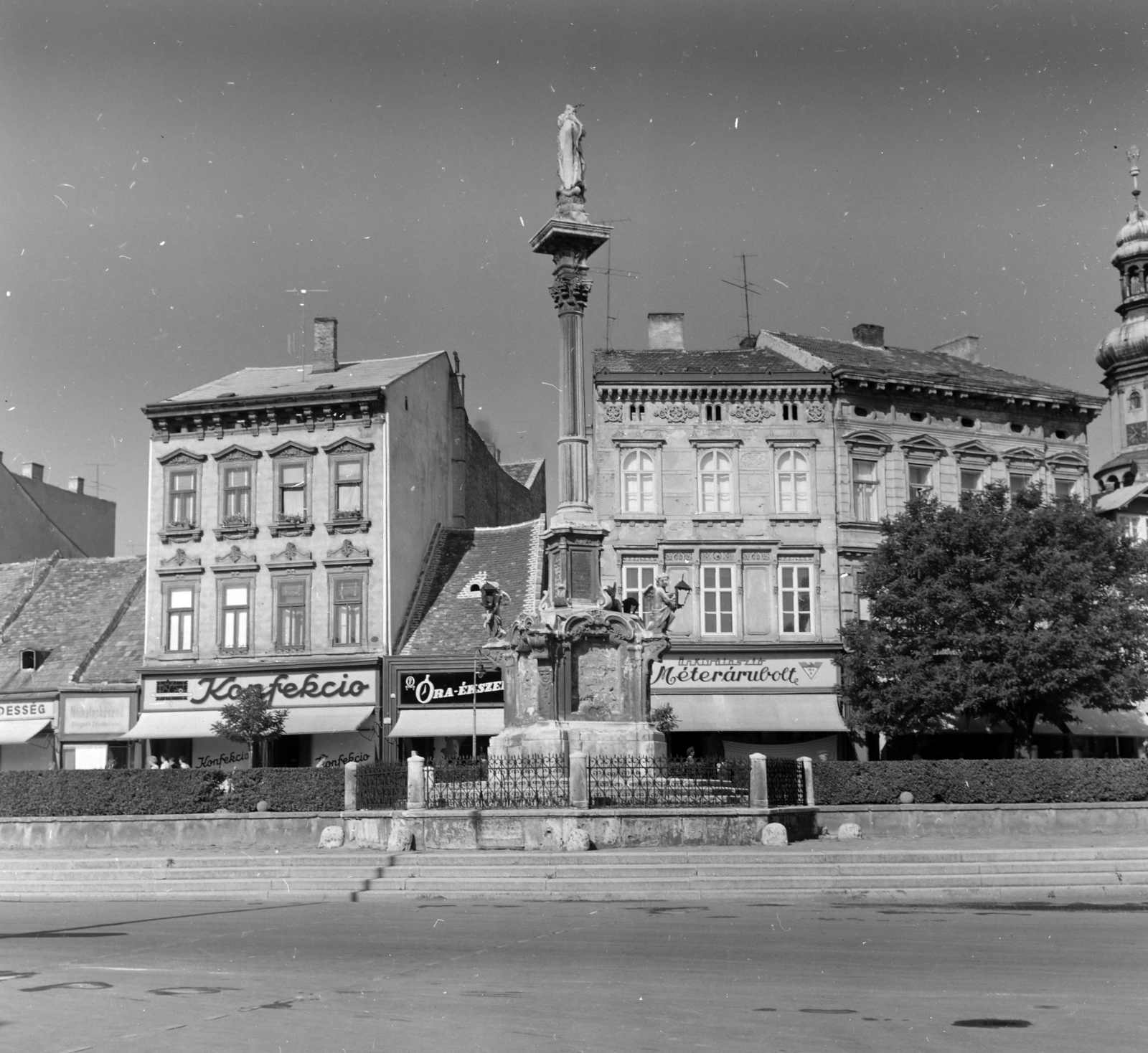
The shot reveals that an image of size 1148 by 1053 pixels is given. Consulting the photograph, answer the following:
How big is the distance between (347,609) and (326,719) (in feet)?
11.8

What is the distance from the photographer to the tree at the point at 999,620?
37.2 m

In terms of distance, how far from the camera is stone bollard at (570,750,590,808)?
73.2ft

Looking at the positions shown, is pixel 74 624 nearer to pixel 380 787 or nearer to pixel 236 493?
pixel 236 493

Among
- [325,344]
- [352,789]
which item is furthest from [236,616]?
[352,789]

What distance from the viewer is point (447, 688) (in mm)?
42562

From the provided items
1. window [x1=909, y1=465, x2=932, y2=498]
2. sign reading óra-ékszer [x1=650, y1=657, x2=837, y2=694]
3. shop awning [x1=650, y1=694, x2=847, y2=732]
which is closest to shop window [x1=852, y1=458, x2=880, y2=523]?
window [x1=909, y1=465, x2=932, y2=498]

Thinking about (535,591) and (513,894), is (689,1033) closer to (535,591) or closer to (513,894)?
(513,894)

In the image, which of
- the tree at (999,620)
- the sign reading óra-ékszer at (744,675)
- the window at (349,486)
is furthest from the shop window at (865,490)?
the window at (349,486)

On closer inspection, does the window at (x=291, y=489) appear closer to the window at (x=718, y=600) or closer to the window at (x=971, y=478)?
the window at (x=718, y=600)

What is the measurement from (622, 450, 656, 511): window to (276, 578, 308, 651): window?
1020cm

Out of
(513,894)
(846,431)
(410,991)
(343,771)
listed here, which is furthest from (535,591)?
(410,991)

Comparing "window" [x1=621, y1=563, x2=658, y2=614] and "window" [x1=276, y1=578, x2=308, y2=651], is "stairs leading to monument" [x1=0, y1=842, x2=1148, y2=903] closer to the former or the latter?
"window" [x1=621, y1=563, x2=658, y2=614]

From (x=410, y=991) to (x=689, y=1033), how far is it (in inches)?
106

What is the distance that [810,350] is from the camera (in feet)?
154
